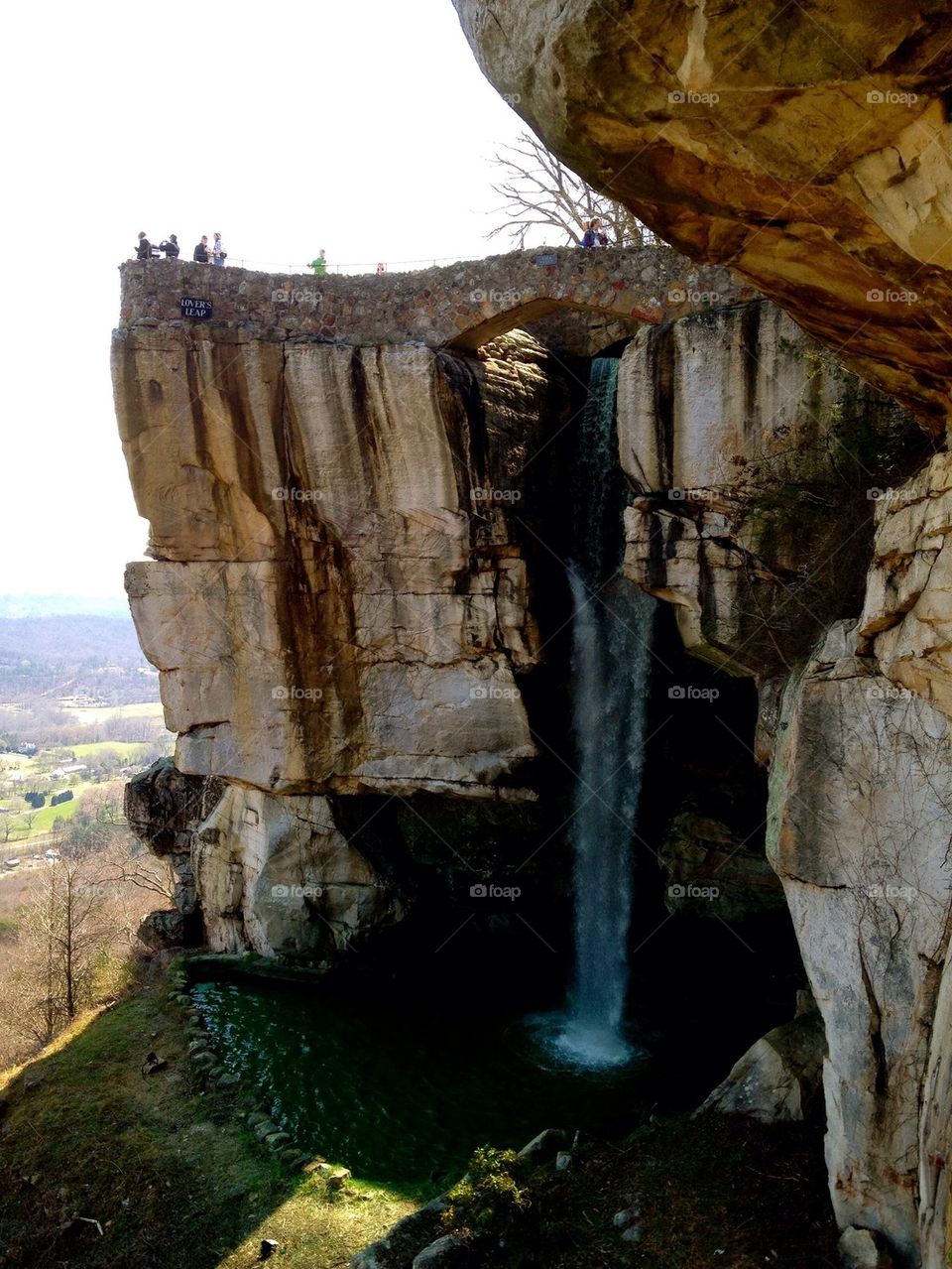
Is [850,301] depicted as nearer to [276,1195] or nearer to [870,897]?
[870,897]

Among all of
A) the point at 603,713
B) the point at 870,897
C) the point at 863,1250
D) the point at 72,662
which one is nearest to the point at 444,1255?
the point at 863,1250

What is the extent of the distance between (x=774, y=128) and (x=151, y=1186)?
10.8 metres

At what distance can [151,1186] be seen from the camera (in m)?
9.66

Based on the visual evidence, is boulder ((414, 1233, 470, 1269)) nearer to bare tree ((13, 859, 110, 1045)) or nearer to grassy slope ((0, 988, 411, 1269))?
grassy slope ((0, 988, 411, 1269))

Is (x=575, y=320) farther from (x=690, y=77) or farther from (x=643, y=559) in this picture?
(x=690, y=77)

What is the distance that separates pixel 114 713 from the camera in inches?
4811

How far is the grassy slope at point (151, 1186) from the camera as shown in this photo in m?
8.87

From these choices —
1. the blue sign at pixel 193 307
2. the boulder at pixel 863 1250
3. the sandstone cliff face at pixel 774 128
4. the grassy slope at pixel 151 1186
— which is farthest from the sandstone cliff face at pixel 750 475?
the grassy slope at pixel 151 1186

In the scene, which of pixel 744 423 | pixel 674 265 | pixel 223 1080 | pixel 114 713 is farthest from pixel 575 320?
pixel 114 713

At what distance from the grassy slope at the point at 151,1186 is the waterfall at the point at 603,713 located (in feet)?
16.7

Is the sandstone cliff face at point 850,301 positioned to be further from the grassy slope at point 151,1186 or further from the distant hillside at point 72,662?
the distant hillside at point 72,662

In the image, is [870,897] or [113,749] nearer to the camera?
[870,897]

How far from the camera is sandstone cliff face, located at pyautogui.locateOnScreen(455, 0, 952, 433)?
181 inches

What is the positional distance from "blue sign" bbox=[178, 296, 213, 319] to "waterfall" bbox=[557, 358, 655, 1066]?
19.0ft
